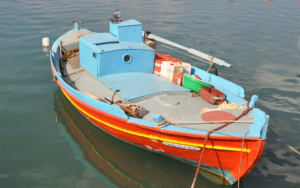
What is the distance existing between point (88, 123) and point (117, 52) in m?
3.38

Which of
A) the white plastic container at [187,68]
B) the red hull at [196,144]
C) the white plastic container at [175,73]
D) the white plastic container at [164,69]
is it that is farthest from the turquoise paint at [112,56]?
the red hull at [196,144]

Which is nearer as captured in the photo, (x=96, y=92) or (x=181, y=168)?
(x=181, y=168)

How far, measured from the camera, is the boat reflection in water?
29.1ft

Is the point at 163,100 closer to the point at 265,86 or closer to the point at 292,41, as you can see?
the point at 265,86

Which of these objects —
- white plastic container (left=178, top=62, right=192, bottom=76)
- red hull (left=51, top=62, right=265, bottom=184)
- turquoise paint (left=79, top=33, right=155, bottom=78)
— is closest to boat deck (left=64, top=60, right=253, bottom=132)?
turquoise paint (left=79, top=33, right=155, bottom=78)

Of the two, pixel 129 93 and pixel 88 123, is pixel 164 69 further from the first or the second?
pixel 88 123

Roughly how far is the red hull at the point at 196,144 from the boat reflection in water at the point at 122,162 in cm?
61

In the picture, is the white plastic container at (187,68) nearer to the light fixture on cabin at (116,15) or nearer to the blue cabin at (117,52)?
the blue cabin at (117,52)

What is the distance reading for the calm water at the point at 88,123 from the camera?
29.6 feet

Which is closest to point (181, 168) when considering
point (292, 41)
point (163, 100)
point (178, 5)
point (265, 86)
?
point (163, 100)

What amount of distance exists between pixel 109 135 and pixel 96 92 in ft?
6.11

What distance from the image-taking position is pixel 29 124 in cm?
1142

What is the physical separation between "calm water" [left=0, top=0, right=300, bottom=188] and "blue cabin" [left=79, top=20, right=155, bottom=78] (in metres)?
2.61

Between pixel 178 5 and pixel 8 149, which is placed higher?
pixel 178 5
